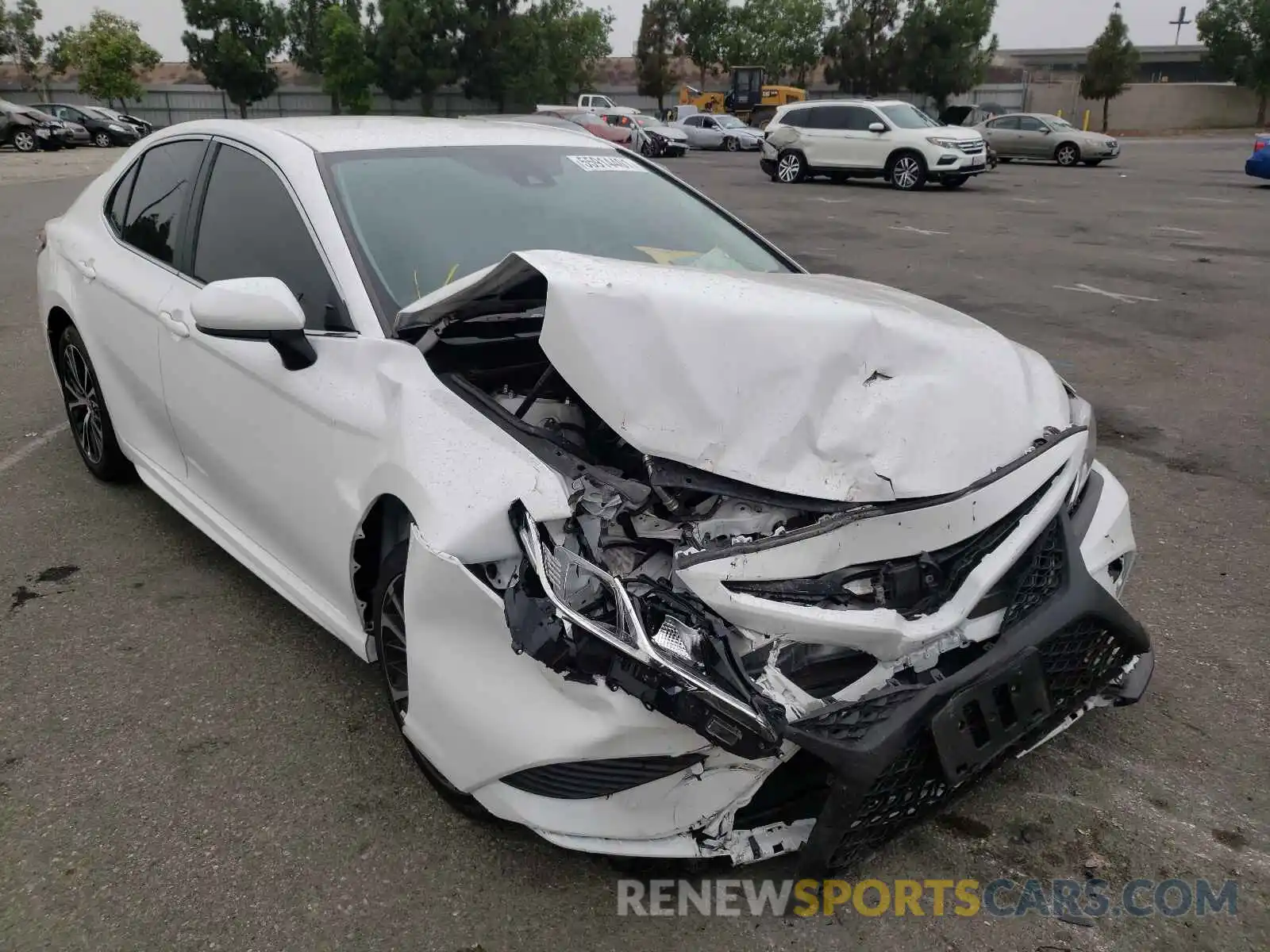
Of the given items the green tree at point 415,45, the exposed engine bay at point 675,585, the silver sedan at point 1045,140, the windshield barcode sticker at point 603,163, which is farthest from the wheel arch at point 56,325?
the green tree at point 415,45

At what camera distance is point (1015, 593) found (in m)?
2.18

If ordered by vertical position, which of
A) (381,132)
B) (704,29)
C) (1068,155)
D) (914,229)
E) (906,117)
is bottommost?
(1068,155)

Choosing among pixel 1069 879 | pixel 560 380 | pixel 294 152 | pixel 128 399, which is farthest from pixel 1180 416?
pixel 128 399

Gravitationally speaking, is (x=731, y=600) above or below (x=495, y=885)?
above

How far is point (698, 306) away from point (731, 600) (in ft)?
2.44

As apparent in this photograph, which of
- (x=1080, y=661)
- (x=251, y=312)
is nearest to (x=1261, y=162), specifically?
(x=1080, y=661)

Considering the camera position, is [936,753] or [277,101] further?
[277,101]

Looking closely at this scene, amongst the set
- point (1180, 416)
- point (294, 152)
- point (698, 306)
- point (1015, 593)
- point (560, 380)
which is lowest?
point (1180, 416)

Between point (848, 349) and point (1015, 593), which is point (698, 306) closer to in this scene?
point (848, 349)

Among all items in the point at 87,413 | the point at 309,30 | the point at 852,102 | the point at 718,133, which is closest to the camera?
the point at 87,413

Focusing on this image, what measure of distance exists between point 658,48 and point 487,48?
1427 centimetres

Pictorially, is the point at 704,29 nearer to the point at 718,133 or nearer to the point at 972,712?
the point at 718,133

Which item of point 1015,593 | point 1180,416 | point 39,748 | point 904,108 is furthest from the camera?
point 904,108

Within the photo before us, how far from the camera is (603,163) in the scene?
12.4 ft
